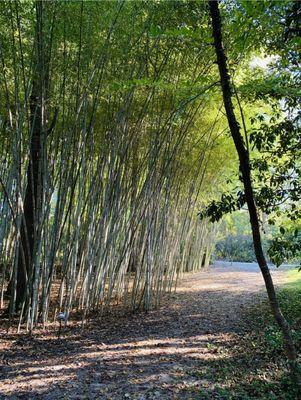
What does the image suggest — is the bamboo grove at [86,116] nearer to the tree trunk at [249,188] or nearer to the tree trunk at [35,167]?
the tree trunk at [35,167]

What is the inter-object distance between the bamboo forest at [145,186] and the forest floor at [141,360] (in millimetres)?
17

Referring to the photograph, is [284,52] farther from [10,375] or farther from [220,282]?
[220,282]

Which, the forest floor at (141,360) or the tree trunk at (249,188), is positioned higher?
the tree trunk at (249,188)

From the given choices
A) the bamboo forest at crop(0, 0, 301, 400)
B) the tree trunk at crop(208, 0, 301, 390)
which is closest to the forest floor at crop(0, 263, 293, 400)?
the bamboo forest at crop(0, 0, 301, 400)

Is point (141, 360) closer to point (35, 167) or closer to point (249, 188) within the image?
point (249, 188)

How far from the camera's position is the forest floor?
280 centimetres

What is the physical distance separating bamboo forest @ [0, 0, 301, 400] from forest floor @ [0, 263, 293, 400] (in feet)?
0.06

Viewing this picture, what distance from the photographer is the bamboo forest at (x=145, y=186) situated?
9.14 ft

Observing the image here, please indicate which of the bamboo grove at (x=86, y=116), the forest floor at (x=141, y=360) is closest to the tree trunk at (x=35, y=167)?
the bamboo grove at (x=86, y=116)

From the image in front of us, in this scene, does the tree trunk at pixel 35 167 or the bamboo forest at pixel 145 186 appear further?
the tree trunk at pixel 35 167

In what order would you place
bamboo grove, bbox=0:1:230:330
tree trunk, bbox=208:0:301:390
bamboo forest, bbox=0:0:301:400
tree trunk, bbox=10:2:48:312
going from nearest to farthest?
tree trunk, bbox=208:0:301:390, bamboo forest, bbox=0:0:301:400, tree trunk, bbox=10:2:48:312, bamboo grove, bbox=0:1:230:330

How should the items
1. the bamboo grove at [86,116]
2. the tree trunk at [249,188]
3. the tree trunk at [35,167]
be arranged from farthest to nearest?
the bamboo grove at [86,116], the tree trunk at [35,167], the tree trunk at [249,188]

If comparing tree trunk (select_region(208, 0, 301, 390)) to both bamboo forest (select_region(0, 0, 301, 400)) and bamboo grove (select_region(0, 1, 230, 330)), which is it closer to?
bamboo forest (select_region(0, 0, 301, 400))

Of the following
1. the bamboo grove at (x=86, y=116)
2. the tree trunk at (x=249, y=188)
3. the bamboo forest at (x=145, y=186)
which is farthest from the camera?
the bamboo grove at (x=86, y=116)
